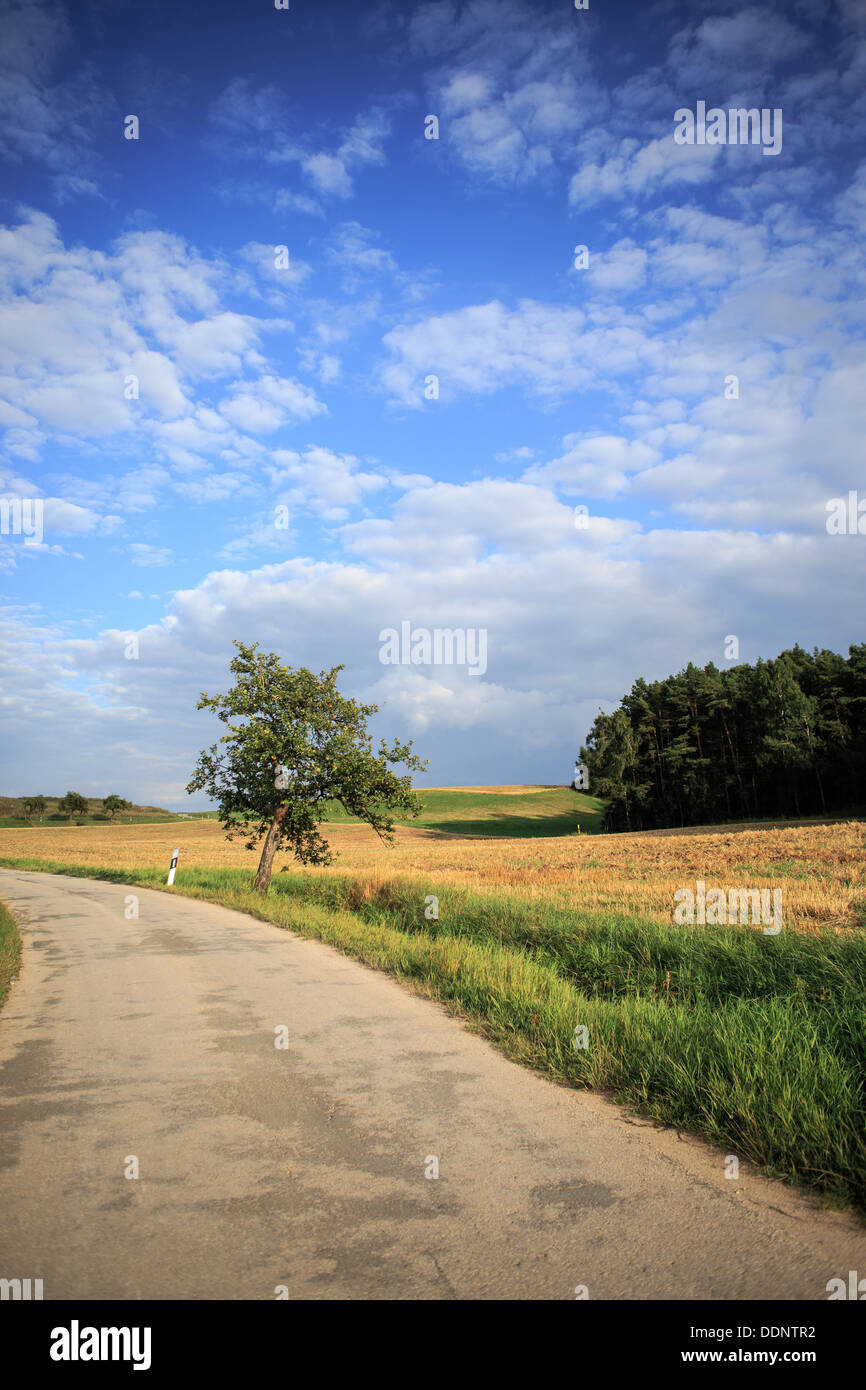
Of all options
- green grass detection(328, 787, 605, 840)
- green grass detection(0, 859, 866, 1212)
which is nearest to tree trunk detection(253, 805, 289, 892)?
green grass detection(0, 859, 866, 1212)

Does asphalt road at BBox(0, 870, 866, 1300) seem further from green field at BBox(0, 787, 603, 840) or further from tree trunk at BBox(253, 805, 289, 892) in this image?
green field at BBox(0, 787, 603, 840)

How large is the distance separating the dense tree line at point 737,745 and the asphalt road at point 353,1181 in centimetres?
6770

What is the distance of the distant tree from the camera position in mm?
114250

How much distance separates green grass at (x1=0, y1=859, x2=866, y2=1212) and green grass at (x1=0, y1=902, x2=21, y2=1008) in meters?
4.85

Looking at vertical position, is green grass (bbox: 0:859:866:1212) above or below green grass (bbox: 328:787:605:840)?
above

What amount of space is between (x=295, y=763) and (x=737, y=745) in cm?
6801

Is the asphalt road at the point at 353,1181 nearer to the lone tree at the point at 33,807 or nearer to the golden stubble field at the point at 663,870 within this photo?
the golden stubble field at the point at 663,870

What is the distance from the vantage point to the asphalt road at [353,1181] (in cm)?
317

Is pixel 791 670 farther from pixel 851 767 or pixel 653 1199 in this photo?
pixel 653 1199

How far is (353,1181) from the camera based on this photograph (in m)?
4.00

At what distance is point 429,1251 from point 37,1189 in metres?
2.31

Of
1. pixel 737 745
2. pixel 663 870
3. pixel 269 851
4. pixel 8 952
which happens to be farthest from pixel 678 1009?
pixel 737 745

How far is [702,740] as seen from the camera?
261 feet

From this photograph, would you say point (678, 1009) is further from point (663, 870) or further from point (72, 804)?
point (72, 804)
